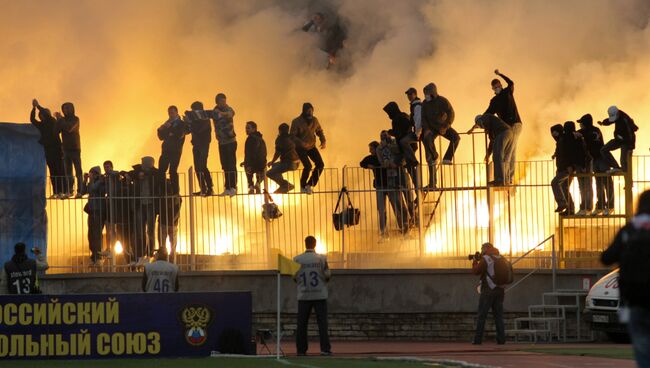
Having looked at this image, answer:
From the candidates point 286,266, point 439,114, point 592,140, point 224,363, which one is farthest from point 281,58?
point 224,363

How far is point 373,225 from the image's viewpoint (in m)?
30.0

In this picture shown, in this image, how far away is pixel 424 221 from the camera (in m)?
29.8

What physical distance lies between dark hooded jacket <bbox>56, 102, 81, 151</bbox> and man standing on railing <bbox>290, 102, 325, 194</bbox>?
13.3 ft

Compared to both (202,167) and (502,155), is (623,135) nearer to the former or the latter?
(502,155)

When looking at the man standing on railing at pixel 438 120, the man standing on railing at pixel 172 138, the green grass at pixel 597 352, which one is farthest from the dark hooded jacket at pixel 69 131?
the green grass at pixel 597 352

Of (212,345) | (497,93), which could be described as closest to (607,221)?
(497,93)

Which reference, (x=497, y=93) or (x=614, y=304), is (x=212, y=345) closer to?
(x=614, y=304)

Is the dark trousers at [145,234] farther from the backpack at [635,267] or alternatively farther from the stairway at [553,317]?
the backpack at [635,267]

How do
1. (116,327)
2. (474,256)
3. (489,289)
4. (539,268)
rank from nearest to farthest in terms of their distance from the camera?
(116,327) < (489,289) < (474,256) < (539,268)

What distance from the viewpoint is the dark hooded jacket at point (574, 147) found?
96.1 ft

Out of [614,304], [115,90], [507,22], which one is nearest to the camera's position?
[614,304]

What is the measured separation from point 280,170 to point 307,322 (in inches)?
252

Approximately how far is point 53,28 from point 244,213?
16185 mm

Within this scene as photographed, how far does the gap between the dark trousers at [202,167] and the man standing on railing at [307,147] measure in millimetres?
1672
